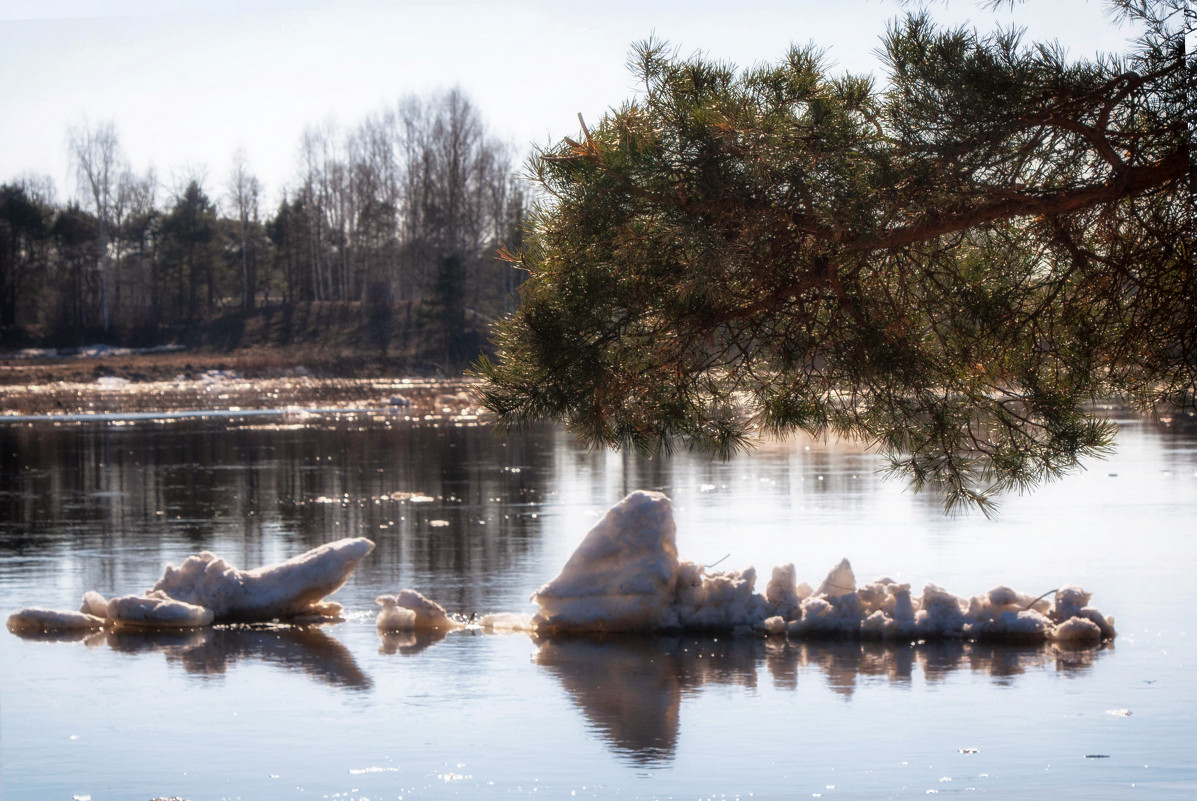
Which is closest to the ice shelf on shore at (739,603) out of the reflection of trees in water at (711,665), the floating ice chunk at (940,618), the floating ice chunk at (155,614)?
the floating ice chunk at (940,618)

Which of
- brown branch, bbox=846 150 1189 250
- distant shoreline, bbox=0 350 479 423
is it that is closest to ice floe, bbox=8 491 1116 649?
brown branch, bbox=846 150 1189 250

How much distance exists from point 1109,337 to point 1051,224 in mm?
731

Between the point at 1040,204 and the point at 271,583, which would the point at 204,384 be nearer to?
the point at 271,583

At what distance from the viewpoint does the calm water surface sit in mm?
8781

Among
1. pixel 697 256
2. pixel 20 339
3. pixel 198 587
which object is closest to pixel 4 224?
pixel 20 339

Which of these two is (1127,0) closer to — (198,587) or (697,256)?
(697,256)

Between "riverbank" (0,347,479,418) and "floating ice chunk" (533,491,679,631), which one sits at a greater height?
"riverbank" (0,347,479,418)

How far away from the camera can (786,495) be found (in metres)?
23.4

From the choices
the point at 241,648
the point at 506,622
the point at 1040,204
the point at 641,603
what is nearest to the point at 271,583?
the point at 241,648

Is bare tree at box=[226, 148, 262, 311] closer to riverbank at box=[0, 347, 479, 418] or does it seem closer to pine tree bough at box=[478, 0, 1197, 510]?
riverbank at box=[0, 347, 479, 418]

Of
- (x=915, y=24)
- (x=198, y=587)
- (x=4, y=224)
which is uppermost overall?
(x=4, y=224)

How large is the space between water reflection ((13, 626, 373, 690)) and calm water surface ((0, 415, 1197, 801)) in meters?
0.04

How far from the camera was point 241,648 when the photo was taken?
12.2 m

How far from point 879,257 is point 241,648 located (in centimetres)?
836
